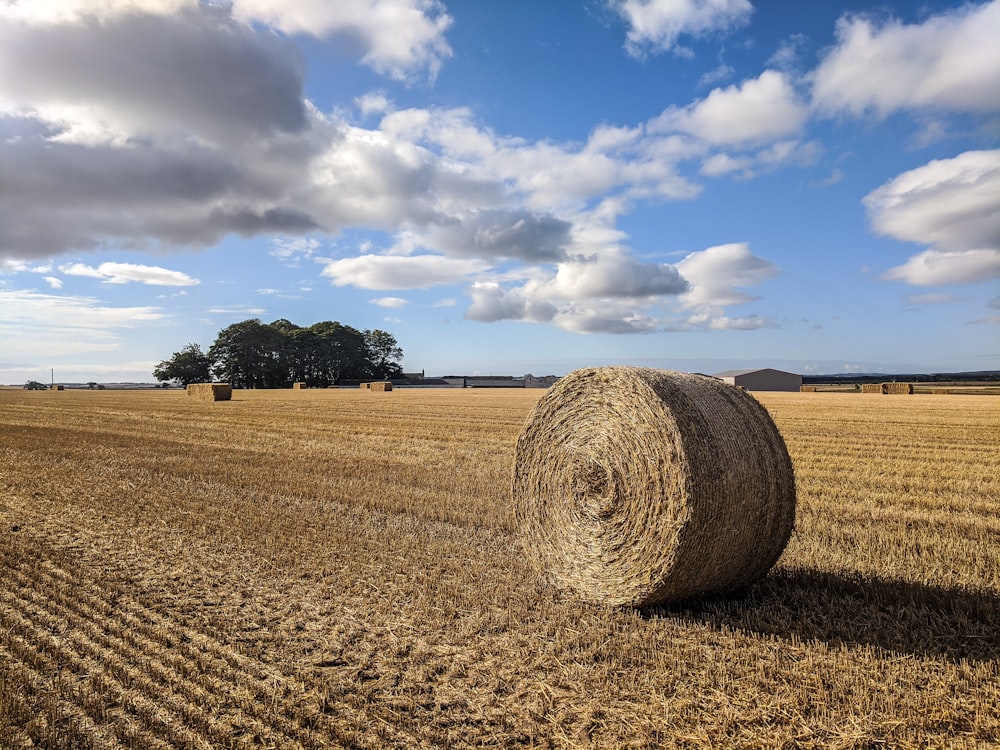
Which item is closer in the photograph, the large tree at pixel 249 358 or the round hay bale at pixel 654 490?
the round hay bale at pixel 654 490

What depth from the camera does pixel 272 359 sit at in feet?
304

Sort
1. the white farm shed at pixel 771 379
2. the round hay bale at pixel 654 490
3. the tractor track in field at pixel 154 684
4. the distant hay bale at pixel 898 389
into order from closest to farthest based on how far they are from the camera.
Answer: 1. the tractor track in field at pixel 154 684
2. the round hay bale at pixel 654 490
3. the distant hay bale at pixel 898 389
4. the white farm shed at pixel 771 379

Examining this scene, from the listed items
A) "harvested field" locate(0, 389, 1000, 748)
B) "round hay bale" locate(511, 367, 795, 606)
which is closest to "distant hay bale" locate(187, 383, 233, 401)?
"harvested field" locate(0, 389, 1000, 748)

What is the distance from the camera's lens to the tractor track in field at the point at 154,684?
3.54 metres

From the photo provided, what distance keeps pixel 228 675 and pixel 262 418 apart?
20834mm

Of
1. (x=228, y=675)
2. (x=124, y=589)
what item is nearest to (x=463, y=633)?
(x=228, y=675)

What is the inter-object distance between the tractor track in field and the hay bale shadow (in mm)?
2665

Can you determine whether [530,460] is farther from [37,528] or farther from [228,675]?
[37,528]

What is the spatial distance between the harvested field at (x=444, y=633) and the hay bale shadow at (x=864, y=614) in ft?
0.08

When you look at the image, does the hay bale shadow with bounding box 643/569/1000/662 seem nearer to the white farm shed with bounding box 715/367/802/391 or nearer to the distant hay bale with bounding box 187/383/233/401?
the distant hay bale with bounding box 187/383/233/401

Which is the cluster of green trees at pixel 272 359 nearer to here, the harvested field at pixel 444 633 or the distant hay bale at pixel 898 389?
the distant hay bale at pixel 898 389

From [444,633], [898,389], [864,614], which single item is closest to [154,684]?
[444,633]

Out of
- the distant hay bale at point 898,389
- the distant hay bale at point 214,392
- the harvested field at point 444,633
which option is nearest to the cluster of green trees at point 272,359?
the distant hay bale at point 214,392

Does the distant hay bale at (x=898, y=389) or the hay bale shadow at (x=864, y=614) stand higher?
the distant hay bale at (x=898, y=389)
